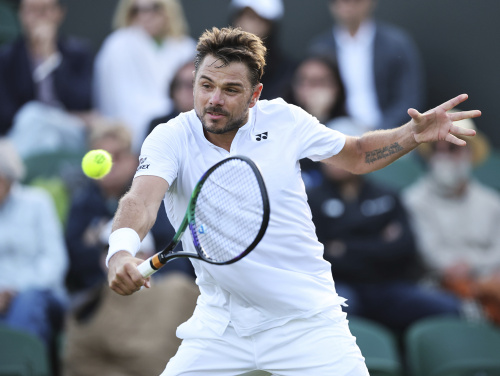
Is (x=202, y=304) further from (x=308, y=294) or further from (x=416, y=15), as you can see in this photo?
(x=416, y=15)

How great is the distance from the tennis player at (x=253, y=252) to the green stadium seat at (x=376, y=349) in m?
1.96

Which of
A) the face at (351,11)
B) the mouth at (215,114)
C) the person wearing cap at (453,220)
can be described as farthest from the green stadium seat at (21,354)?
the face at (351,11)

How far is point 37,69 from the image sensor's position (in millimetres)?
7746

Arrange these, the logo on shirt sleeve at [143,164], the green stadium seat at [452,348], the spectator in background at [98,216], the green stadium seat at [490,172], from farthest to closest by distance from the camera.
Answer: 1. the green stadium seat at [490,172]
2. the spectator in background at [98,216]
3. the green stadium seat at [452,348]
4. the logo on shirt sleeve at [143,164]

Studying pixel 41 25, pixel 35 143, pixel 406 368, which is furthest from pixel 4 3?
pixel 406 368

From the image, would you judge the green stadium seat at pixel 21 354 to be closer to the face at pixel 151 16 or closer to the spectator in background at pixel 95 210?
the spectator in background at pixel 95 210

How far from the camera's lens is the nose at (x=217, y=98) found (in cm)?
386

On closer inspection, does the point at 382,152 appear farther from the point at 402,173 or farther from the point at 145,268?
the point at 402,173

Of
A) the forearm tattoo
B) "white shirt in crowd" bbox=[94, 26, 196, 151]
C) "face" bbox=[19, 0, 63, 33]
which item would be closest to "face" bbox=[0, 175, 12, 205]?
"white shirt in crowd" bbox=[94, 26, 196, 151]

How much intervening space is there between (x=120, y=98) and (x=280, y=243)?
4.27 metres

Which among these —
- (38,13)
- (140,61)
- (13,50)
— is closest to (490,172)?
(140,61)

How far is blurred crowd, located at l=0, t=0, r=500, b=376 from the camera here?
237 inches

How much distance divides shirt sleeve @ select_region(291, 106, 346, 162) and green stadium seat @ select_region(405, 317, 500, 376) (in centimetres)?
245

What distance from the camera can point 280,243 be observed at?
13.0ft
